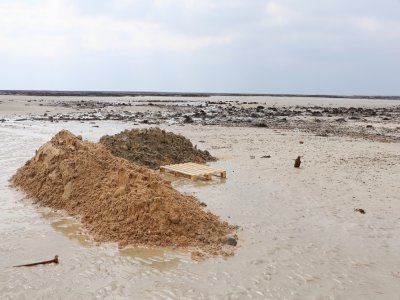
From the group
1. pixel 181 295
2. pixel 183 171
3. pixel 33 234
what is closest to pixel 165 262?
pixel 181 295

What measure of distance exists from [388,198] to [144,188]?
19.8 ft

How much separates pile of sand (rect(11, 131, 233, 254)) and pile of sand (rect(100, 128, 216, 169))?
326 cm

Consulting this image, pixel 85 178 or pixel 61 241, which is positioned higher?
pixel 85 178

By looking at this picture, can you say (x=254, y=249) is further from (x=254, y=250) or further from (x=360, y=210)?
(x=360, y=210)

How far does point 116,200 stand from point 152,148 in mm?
6732

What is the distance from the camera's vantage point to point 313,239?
7.43m

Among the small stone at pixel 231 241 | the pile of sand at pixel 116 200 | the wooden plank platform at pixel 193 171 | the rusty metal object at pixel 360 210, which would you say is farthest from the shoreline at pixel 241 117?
the small stone at pixel 231 241

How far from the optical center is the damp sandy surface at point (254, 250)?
18.0ft

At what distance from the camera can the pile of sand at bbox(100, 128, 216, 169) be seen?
13703mm

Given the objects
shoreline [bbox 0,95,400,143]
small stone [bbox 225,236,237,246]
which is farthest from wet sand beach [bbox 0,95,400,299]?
shoreline [bbox 0,95,400,143]

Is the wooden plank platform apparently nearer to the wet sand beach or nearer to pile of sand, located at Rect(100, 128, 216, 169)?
the wet sand beach

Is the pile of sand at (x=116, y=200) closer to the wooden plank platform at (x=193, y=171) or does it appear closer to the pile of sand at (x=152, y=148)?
the wooden plank platform at (x=193, y=171)

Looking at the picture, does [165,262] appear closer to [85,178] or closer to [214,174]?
[85,178]

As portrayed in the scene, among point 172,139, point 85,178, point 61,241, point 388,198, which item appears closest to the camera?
point 61,241
